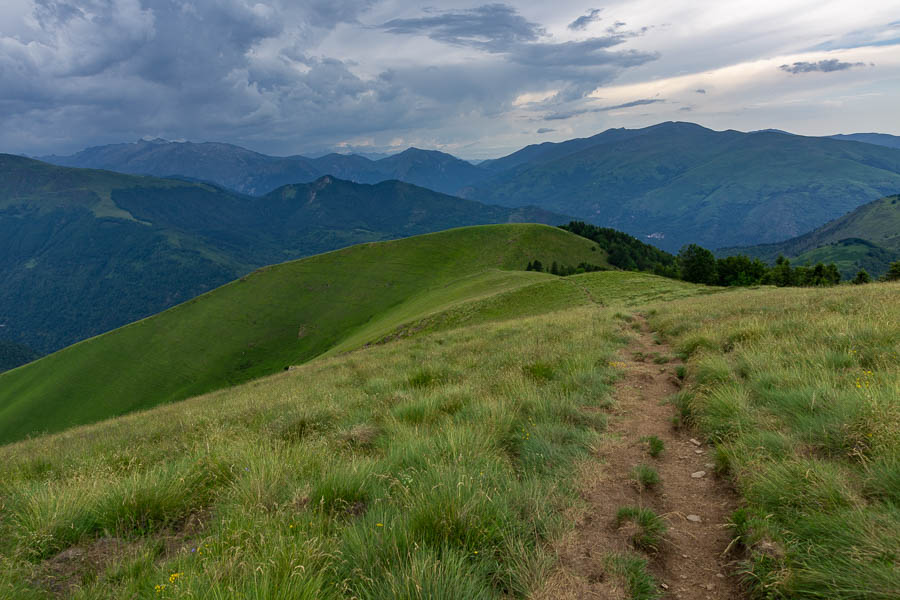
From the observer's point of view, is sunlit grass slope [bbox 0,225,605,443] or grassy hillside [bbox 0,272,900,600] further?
sunlit grass slope [bbox 0,225,605,443]

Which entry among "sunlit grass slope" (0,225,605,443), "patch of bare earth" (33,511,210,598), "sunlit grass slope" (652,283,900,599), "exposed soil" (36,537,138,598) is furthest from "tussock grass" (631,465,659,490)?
"sunlit grass slope" (0,225,605,443)

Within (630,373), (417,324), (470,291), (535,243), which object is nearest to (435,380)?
(630,373)

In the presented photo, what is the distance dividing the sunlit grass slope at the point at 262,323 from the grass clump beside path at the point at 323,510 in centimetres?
4766

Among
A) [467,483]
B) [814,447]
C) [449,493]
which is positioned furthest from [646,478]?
[449,493]

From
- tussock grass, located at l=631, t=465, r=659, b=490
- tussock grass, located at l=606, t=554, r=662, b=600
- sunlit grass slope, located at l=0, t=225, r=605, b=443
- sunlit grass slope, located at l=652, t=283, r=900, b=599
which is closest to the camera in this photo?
sunlit grass slope, located at l=652, t=283, r=900, b=599

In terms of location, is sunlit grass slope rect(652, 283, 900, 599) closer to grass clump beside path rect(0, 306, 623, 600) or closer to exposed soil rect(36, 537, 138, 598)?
grass clump beside path rect(0, 306, 623, 600)

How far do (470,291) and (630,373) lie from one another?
146ft

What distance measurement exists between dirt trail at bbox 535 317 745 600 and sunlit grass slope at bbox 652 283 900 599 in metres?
0.29

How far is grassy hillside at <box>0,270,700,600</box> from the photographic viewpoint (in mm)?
2773

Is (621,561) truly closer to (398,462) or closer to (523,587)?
(523,587)

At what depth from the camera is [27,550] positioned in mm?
3537

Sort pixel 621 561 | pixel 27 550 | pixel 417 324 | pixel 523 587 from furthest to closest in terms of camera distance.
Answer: pixel 417 324, pixel 27 550, pixel 621 561, pixel 523 587

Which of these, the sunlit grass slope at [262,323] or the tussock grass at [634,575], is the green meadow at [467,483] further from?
the sunlit grass slope at [262,323]

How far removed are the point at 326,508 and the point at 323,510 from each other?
12 cm
